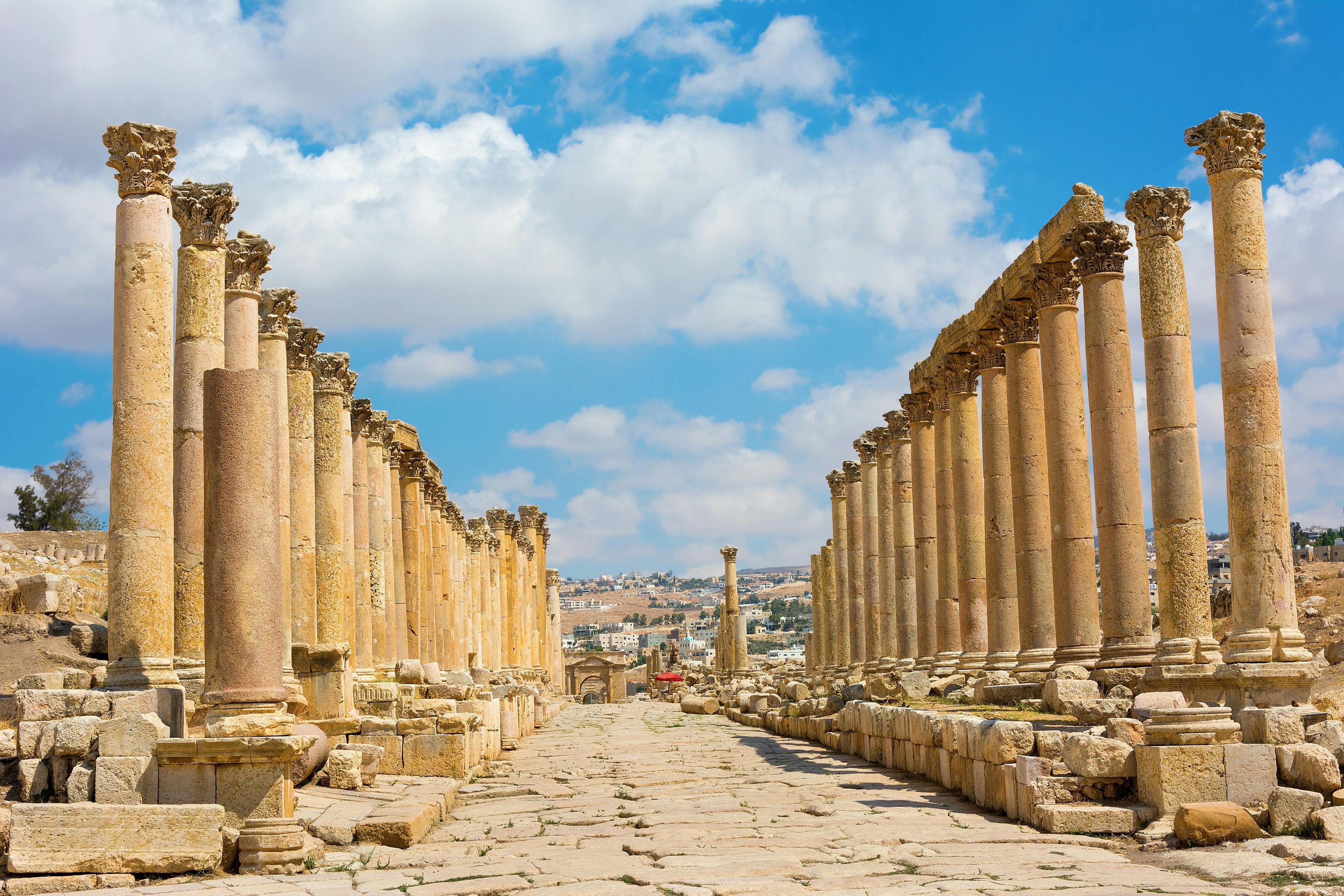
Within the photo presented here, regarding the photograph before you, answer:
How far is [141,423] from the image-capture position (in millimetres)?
14383

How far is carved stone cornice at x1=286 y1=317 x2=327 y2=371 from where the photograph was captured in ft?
70.4

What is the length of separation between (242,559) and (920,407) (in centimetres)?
2126

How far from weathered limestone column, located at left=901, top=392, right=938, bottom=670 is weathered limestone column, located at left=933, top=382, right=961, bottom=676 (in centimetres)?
178

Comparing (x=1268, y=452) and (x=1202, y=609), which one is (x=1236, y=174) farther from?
(x=1202, y=609)

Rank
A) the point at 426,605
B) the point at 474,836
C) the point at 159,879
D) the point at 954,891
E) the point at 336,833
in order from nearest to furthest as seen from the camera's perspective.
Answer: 1. the point at 954,891
2. the point at 159,879
3. the point at 336,833
4. the point at 474,836
5. the point at 426,605

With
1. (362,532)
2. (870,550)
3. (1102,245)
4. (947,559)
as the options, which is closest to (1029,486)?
(1102,245)

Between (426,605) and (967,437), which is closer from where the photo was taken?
(967,437)

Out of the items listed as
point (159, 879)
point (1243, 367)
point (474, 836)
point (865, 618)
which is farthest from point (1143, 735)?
point (865, 618)

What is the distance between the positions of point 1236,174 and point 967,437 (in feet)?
38.7

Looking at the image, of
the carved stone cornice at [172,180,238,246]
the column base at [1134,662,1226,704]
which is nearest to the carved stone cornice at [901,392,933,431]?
the column base at [1134,662,1226,704]

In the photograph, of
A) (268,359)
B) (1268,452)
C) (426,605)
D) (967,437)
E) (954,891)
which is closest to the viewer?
(954,891)

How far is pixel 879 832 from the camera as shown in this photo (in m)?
12.8

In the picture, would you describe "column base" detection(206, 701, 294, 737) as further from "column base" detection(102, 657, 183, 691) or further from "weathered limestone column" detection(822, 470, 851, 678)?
"weathered limestone column" detection(822, 470, 851, 678)

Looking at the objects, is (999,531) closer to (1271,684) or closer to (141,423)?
(1271,684)
